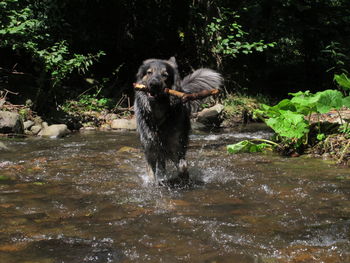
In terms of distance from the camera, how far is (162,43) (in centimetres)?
1419

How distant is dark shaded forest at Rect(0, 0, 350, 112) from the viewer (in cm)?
1017

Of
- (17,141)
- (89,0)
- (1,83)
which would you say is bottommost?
(17,141)

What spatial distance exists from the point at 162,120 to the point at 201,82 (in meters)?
0.81

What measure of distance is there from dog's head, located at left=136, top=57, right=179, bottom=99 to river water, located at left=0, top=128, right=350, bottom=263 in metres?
1.11

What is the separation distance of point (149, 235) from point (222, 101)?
989 centimetres

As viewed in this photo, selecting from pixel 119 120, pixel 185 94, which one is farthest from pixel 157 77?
pixel 119 120

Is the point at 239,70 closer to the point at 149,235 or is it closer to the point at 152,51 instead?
the point at 152,51

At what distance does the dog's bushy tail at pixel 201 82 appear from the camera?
17.2ft

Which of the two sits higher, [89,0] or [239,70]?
[89,0]

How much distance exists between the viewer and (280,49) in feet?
56.6

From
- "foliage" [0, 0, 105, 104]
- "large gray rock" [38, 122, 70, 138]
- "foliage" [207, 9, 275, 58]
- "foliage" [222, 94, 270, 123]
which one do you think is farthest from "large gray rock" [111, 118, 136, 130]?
"foliage" [207, 9, 275, 58]

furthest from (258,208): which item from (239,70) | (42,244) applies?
(239,70)

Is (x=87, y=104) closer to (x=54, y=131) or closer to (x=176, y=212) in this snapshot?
(x=54, y=131)

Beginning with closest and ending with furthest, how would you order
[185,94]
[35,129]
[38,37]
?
[185,94], [35,129], [38,37]
